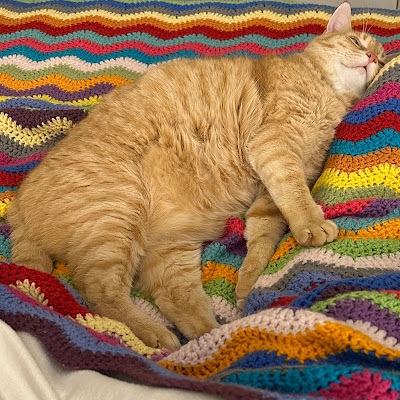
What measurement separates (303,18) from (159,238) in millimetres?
1566

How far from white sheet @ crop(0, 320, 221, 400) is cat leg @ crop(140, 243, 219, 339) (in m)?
0.50

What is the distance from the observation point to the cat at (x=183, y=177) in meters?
1.54

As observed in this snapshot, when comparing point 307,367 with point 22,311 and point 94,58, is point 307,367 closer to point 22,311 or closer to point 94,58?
point 22,311

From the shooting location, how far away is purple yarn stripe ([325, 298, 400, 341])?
1038mm

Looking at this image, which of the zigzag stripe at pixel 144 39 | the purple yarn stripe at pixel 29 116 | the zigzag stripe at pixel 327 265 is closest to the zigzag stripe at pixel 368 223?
the zigzag stripe at pixel 327 265

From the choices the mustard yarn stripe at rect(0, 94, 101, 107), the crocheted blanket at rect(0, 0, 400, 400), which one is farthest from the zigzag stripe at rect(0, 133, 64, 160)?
the mustard yarn stripe at rect(0, 94, 101, 107)

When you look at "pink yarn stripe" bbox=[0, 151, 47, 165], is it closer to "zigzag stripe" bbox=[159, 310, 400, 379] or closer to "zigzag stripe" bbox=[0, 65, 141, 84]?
"zigzag stripe" bbox=[0, 65, 141, 84]

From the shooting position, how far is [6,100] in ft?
6.80

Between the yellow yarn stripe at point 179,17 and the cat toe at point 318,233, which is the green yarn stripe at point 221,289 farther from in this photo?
the yellow yarn stripe at point 179,17

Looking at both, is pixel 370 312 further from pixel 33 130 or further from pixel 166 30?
pixel 166 30

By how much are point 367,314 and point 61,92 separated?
1.79 meters

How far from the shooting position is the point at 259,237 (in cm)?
167

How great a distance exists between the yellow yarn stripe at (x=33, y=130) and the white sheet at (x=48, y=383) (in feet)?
3.59

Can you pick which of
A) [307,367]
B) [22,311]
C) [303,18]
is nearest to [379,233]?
[307,367]
